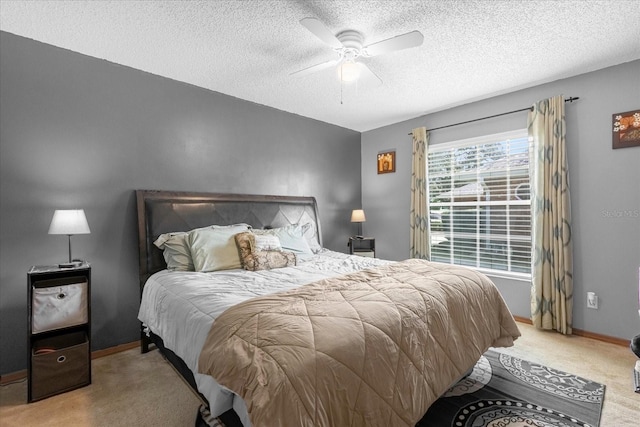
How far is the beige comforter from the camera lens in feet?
3.42

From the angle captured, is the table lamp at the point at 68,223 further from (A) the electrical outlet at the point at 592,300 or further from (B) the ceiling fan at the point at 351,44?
(A) the electrical outlet at the point at 592,300

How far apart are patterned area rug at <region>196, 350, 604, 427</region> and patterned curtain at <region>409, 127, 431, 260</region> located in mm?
1976

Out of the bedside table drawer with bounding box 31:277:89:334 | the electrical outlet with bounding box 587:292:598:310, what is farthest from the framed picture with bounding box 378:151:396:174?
the bedside table drawer with bounding box 31:277:89:334

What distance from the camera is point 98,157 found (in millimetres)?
2639

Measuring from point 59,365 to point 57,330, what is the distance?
24 centimetres

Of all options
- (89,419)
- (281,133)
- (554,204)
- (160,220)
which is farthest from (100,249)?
(554,204)

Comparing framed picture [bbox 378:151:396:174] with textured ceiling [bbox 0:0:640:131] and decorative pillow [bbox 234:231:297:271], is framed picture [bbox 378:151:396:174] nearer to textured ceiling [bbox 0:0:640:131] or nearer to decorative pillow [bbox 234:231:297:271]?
textured ceiling [bbox 0:0:640:131]

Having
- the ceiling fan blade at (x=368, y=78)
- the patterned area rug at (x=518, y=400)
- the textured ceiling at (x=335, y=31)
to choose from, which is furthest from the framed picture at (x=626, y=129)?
the ceiling fan blade at (x=368, y=78)

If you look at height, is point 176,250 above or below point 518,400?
above

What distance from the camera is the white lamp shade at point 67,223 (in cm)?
216

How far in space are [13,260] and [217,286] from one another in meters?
1.67

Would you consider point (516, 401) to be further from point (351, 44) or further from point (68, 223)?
point (68, 223)

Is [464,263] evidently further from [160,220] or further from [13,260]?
[13,260]

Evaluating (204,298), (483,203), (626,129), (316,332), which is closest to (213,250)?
(204,298)
